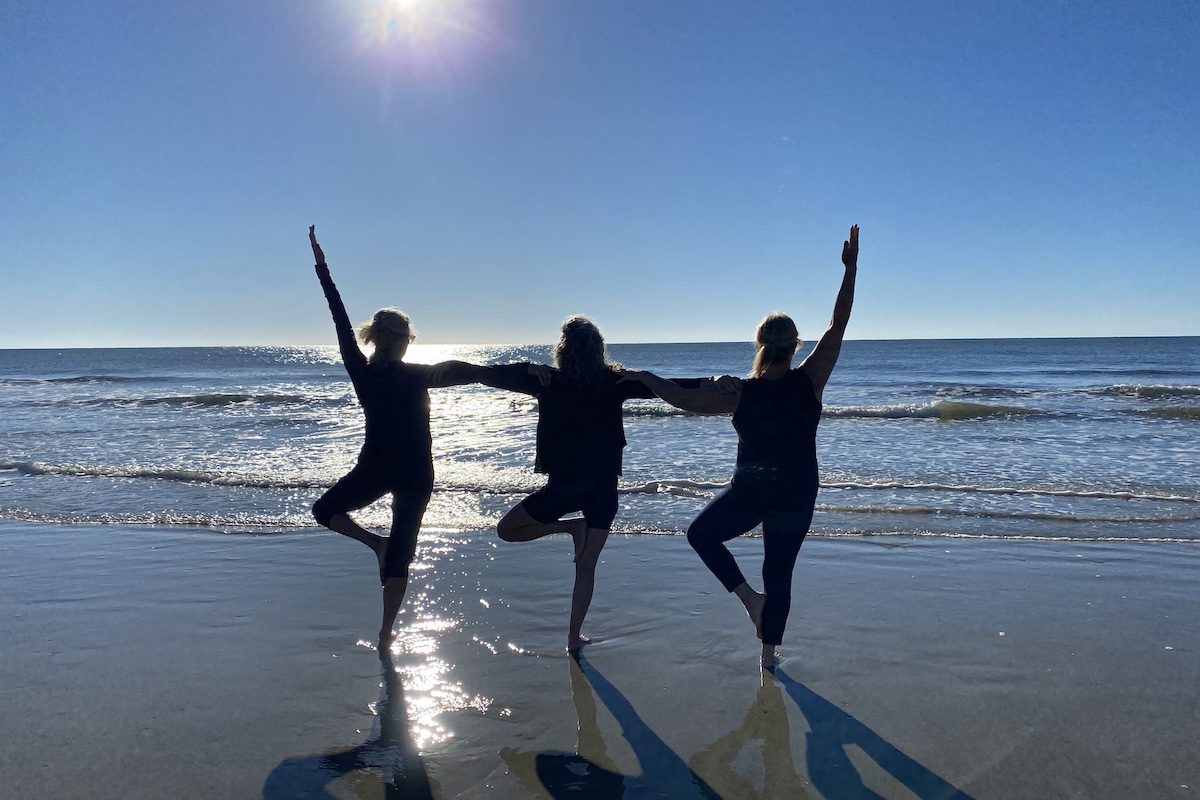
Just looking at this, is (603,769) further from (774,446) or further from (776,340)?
(776,340)

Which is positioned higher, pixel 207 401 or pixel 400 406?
pixel 400 406

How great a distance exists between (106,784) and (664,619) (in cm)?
309

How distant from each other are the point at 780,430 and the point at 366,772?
8.11ft

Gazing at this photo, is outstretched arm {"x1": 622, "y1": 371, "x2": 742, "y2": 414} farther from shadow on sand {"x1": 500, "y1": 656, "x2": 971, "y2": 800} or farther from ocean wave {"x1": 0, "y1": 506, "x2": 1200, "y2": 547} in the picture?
ocean wave {"x1": 0, "y1": 506, "x2": 1200, "y2": 547}

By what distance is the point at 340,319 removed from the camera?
453 centimetres

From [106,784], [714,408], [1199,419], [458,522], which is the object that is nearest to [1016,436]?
[1199,419]

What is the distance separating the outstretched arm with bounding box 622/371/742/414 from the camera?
393 cm

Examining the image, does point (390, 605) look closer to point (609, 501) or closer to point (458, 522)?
point (609, 501)

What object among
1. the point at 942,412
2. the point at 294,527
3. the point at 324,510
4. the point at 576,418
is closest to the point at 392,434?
the point at 324,510

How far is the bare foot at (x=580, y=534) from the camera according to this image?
4.42 meters

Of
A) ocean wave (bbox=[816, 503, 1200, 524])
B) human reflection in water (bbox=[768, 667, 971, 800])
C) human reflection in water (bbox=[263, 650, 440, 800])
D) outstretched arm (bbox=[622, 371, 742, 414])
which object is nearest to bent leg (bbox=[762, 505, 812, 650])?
human reflection in water (bbox=[768, 667, 971, 800])

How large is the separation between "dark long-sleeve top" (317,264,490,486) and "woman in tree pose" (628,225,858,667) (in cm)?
118

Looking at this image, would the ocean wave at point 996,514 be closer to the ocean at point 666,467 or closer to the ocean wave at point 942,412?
the ocean at point 666,467

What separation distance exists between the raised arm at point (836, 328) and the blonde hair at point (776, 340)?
0.11 meters
